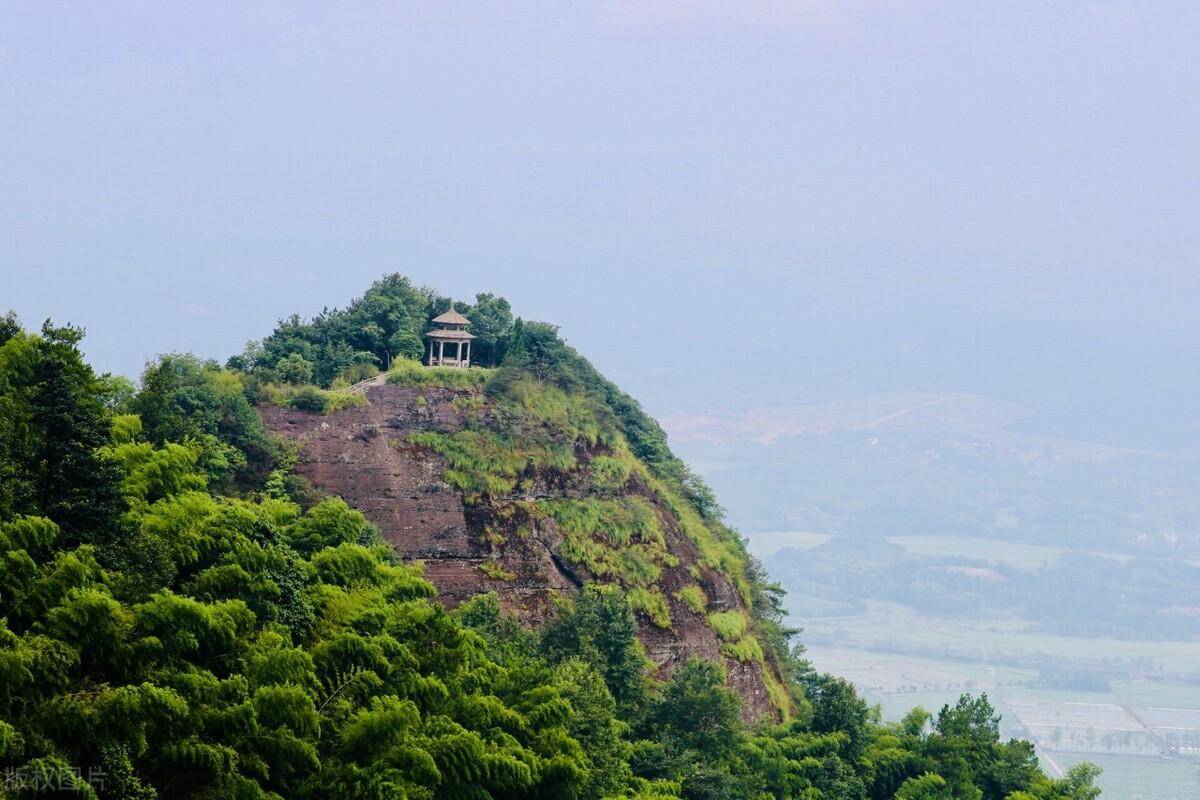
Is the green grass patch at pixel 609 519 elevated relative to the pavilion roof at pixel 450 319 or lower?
lower

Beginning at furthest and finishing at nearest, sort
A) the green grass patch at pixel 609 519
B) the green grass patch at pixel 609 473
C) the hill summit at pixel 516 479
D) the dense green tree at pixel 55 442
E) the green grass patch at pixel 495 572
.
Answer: the green grass patch at pixel 609 473
the green grass patch at pixel 609 519
the hill summit at pixel 516 479
the green grass patch at pixel 495 572
the dense green tree at pixel 55 442

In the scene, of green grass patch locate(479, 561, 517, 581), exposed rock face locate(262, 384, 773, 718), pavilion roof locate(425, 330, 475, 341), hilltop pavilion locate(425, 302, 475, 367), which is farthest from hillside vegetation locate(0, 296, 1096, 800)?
green grass patch locate(479, 561, 517, 581)

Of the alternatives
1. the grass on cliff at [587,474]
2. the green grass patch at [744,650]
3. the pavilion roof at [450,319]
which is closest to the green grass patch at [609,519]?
the grass on cliff at [587,474]

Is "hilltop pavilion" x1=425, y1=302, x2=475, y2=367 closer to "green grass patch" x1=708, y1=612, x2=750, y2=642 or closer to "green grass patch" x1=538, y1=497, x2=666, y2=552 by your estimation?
"green grass patch" x1=538, y1=497, x2=666, y2=552

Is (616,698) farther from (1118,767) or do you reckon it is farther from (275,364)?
(1118,767)

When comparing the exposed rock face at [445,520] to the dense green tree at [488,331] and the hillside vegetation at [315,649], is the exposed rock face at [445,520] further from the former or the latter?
the dense green tree at [488,331]
